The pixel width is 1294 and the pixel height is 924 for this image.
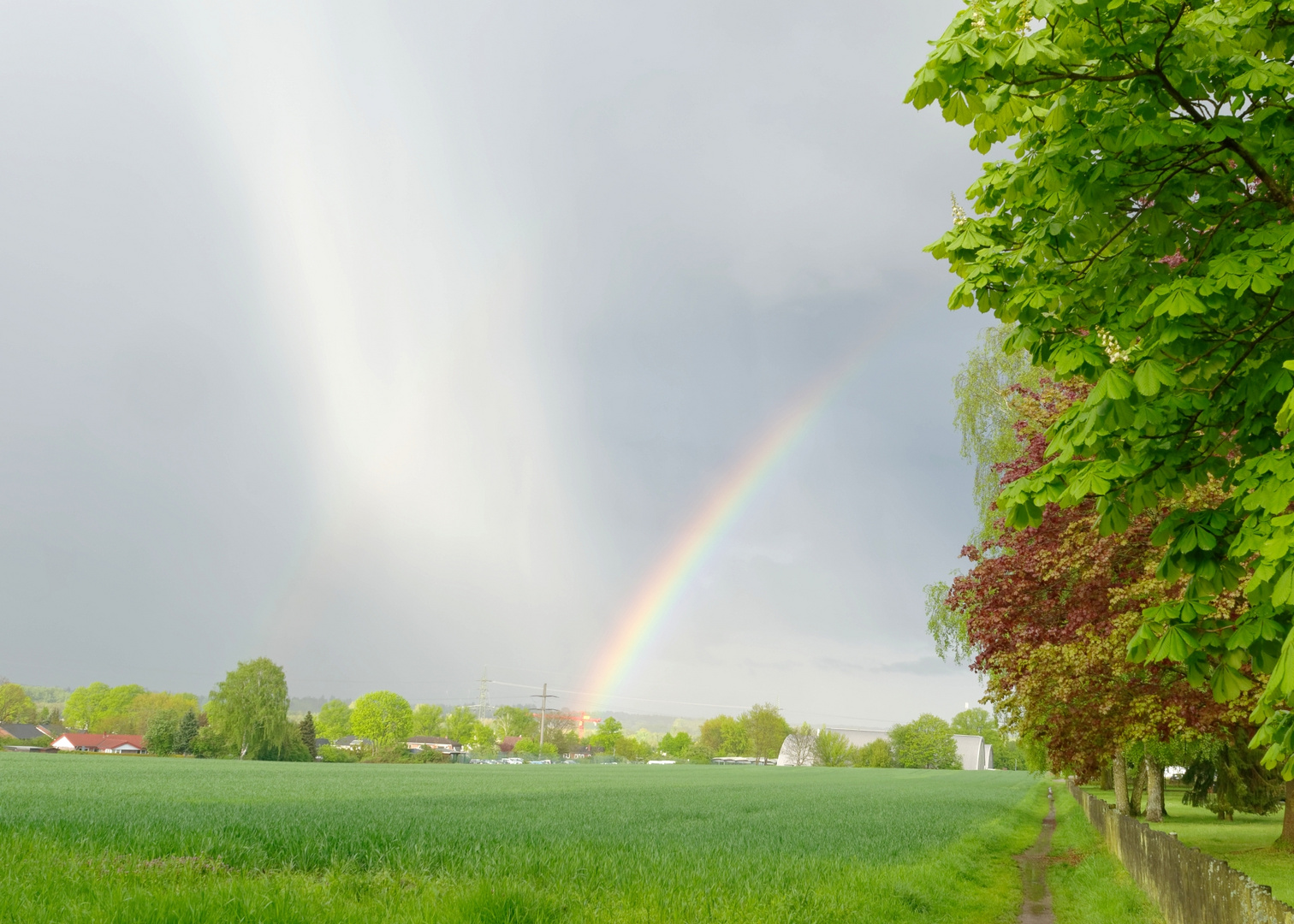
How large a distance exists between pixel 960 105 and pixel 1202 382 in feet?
10.4

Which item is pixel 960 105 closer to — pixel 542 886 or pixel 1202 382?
pixel 1202 382

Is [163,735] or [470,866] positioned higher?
[470,866]

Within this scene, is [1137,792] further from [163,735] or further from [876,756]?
[876,756]

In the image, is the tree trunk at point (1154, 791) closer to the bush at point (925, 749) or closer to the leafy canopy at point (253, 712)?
the leafy canopy at point (253, 712)

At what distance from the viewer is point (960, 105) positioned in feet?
22.5

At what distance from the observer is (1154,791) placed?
118 ft

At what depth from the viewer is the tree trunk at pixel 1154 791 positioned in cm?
3581

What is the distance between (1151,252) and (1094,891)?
13.3 meters

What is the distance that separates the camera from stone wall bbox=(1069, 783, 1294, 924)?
757 cm

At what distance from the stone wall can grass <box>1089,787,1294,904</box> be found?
63.3 inches

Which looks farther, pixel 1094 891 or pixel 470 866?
pixel 1094 891

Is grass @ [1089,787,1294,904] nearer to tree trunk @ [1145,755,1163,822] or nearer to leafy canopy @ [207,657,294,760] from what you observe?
tree trunk @ [1145,755,1163,822]

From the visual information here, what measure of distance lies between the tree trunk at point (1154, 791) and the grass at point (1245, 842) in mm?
528

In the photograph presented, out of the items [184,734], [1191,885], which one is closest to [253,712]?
[184,734]
